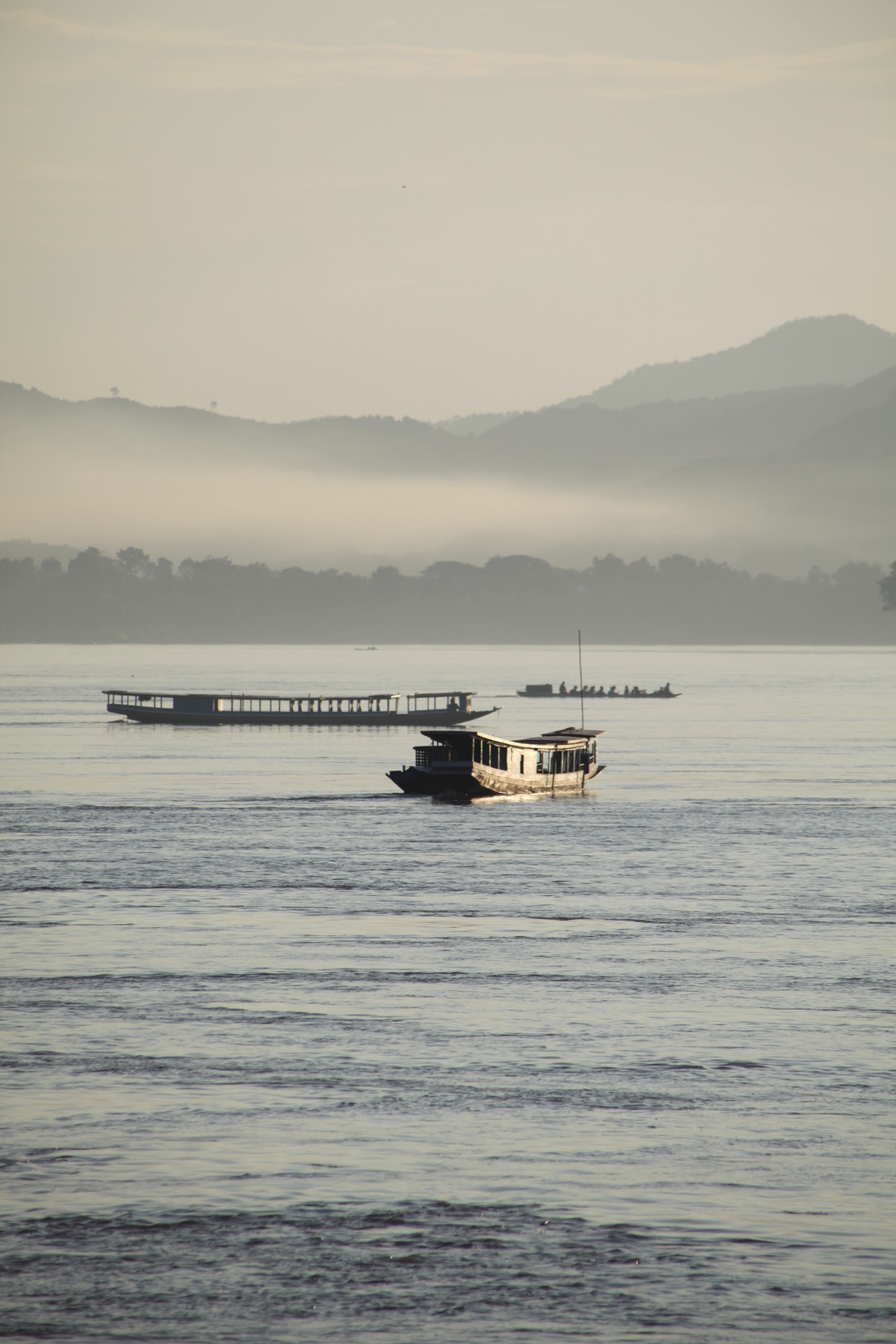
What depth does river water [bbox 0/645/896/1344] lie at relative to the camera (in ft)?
69.3

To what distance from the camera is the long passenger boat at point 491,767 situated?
324 feet

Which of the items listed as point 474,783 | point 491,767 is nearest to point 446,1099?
point 474,783

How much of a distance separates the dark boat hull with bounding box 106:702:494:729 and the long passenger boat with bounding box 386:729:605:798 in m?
73.4

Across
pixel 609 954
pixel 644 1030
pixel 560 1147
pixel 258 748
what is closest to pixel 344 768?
pixel 258 748

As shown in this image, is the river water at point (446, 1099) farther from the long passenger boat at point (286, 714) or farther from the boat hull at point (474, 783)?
the long passenger boat at point (286, 714)

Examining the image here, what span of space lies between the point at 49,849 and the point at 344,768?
188 feet

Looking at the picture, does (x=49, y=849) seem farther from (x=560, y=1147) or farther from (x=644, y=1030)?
(x=560, y=1147)

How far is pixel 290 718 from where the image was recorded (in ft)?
616

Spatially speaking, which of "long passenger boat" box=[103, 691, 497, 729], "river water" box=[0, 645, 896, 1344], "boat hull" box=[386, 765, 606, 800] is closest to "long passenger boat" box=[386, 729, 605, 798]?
"boat hull" box=[386, 765, 606, 800]

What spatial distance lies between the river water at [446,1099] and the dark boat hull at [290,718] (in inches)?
4549

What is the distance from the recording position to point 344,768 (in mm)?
129375

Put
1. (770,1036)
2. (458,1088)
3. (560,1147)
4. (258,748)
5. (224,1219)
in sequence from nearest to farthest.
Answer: (224,1219) → (560,1147) → (458,1088) → (770,1036) → (258,748)

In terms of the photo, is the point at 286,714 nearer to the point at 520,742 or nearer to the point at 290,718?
the point at 290,718

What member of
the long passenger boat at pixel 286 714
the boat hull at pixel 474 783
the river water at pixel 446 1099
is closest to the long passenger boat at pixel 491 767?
the boat hull at pixel 474 783
